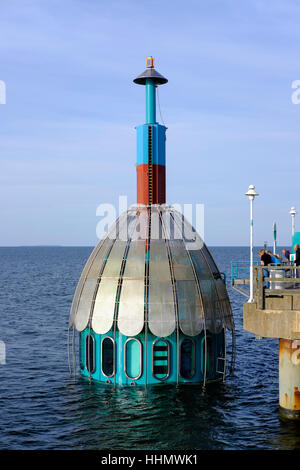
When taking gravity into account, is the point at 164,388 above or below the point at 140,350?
below

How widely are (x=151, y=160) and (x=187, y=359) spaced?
445 inches

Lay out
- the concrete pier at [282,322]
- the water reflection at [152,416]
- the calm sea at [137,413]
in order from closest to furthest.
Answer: the concrete pier at [282,322] < the water reflection at [152,416] < the calm sea at [137,413]

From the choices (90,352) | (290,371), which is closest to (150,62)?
(90,352)

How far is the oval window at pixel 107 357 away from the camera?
1144 inches

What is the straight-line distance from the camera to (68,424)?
25.3 meters

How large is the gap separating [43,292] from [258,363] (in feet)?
186

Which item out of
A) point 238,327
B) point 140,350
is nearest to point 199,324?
point 140,350

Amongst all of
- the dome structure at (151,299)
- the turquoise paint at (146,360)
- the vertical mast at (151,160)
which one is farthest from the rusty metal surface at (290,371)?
the vertical mast at (151,160)

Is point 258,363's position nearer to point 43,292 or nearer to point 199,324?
point 199,324

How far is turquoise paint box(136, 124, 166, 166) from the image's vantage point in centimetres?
3195

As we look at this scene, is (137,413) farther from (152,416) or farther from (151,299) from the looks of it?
(151,299)

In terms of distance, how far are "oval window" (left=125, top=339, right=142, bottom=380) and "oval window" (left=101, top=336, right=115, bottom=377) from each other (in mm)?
899

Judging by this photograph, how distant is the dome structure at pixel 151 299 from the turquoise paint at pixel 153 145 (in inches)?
2.3

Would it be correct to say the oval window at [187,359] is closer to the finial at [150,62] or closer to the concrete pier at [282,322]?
the concrete pier at [282,322]
